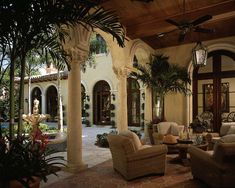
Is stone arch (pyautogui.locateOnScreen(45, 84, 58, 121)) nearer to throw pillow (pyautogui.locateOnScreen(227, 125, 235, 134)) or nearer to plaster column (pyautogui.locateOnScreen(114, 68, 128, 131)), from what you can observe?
plaster column (pyautogui.locateOnScreen(114, 68, 128, 131))

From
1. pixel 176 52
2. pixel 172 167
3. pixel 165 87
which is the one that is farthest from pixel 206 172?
pixel 176 52

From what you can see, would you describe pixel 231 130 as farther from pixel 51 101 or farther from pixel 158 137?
pixel 51 101

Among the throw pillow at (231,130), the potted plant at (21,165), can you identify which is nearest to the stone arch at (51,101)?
the throw pillow at (231,130)

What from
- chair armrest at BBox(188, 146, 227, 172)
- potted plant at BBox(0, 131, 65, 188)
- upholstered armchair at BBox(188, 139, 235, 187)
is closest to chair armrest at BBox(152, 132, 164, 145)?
chair armrest at BBox(188, 146, 227, 172)

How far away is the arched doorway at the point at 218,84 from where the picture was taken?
938 cm

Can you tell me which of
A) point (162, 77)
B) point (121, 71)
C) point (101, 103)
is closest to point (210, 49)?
point (162, 77)

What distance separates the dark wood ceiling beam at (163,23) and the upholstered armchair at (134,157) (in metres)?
3.80

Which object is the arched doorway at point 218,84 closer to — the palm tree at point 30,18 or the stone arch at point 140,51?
the stone arch at point 140,51

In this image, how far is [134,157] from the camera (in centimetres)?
461

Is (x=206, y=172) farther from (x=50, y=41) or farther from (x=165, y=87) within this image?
(x=165, y=87)

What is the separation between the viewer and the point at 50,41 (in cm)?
362

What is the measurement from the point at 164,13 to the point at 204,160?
4.07 meters

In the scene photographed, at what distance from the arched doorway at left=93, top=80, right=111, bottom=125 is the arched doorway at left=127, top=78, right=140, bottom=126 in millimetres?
1534

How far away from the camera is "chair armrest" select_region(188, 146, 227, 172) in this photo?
12.3 feet
